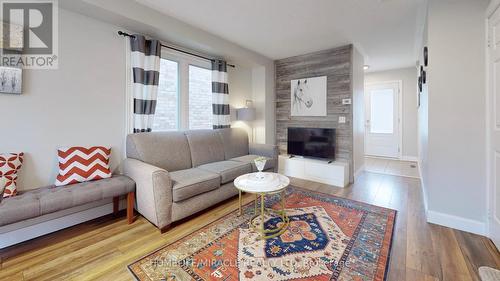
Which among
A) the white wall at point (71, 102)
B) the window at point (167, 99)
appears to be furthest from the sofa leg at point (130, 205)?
the window at point (167, 99)

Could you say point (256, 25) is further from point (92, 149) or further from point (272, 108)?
point (92, 149)

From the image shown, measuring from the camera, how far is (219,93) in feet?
11.8

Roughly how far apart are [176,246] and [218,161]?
5.15 feet

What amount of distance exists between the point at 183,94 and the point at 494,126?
351 centimetres

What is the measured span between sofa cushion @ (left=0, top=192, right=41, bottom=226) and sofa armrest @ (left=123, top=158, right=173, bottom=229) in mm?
750

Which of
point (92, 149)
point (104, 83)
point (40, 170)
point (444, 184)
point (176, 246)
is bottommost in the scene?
point (176, 246)

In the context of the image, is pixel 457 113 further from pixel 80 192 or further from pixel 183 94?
pixel 80 192

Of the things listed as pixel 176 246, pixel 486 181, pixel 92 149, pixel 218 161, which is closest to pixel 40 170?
pixel 92 149

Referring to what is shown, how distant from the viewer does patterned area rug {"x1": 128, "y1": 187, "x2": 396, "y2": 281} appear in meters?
1.45

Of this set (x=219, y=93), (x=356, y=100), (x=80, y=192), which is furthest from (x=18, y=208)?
(x=356, y=100)

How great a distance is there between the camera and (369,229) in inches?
79.1

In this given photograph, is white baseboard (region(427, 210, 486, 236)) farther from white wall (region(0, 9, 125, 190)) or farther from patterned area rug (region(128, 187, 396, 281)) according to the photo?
white wall (region(0, 9, 125, 190))

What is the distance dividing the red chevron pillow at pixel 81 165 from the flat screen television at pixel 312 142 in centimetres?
302

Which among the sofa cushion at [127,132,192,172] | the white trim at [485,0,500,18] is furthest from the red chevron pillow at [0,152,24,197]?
Answer: the white trim at [485,0,500,18]
